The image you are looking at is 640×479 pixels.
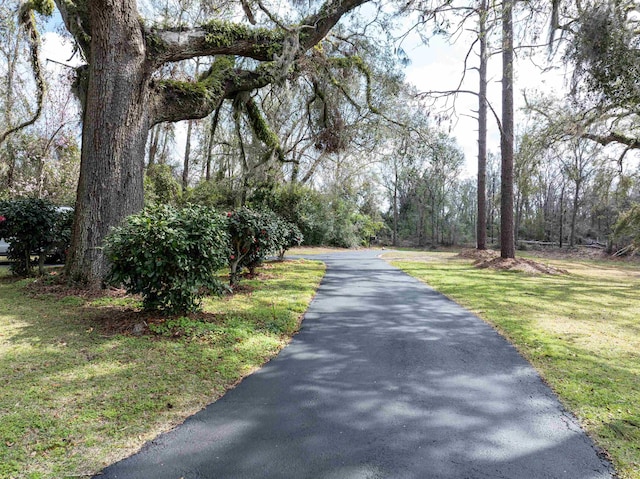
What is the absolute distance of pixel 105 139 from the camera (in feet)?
21.8

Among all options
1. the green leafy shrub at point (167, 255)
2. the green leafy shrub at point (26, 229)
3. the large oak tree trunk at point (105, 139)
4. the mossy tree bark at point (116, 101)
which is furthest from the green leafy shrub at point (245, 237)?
the green leafy shrub at point (26, 229)

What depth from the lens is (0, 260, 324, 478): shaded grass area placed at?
237 cm

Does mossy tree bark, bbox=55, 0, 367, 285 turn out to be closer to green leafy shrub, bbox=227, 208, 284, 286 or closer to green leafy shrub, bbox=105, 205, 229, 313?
green leafy shrub, bbox=227, 208, 284, 286

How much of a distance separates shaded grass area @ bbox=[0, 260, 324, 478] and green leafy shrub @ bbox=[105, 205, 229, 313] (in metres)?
0.45

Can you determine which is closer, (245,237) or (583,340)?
(583,340)

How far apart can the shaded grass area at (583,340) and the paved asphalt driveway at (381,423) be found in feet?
0.70

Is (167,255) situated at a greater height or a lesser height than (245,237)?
lesser

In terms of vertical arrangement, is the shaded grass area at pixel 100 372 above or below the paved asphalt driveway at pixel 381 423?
above

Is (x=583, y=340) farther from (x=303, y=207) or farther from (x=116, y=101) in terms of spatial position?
(x=303, y=207)

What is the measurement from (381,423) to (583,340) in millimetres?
3948

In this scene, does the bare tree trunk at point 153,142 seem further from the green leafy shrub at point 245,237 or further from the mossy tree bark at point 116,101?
the green leafy shrub at point 245,237

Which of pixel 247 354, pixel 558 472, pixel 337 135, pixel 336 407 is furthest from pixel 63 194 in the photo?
pixel 558 472

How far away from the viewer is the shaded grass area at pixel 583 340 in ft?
9.39

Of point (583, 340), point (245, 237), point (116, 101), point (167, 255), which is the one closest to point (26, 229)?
point (116, 101)
